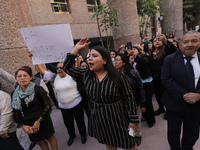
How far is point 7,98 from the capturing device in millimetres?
1711

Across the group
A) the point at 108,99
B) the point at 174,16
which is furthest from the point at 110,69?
the point at 174,16

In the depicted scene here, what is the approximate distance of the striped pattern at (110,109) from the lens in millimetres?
1412

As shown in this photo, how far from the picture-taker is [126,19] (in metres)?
5.25

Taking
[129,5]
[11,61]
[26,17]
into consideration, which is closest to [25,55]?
[11,61]

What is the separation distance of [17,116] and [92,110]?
1.19 meters

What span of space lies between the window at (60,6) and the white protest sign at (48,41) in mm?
7845

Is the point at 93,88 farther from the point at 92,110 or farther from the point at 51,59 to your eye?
the point at 51,59

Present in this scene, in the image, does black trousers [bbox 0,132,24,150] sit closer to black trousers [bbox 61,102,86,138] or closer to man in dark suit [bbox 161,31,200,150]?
black trousers [bbox 61,102,86,138]

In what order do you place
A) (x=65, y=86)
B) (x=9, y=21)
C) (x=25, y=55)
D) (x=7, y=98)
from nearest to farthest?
(x=7, y=98), (x=65, y=86), (x=9, y=21), (x=25, y=55)

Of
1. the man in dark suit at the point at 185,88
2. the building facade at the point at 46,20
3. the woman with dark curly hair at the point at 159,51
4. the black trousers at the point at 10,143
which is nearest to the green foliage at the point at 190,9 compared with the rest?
the building facade at the point at 46,20

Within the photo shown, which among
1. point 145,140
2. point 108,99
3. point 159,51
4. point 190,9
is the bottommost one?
point 145,140

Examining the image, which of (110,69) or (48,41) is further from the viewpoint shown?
(48,41)

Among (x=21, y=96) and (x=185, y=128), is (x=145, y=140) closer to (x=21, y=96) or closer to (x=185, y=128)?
(x=185, y=128)

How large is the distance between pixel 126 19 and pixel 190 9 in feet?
47.1
